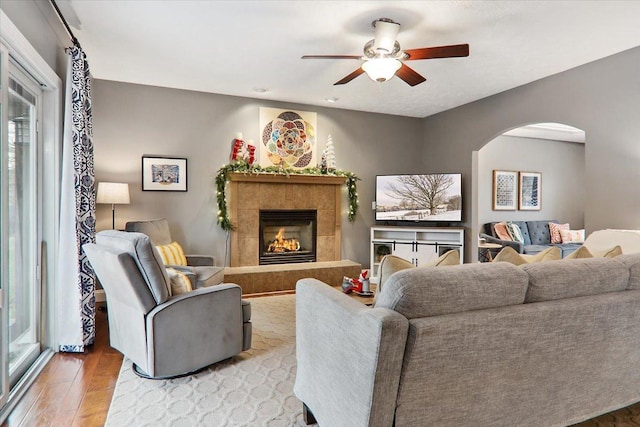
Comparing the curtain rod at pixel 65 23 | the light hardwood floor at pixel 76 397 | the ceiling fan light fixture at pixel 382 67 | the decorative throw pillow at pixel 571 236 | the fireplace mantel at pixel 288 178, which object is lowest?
the light hardwood floor at pixel 76 397

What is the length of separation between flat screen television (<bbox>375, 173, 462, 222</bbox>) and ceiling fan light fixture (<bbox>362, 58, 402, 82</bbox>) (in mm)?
2831

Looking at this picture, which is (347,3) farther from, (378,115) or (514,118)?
(378,115)

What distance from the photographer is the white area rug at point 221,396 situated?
2.09 m

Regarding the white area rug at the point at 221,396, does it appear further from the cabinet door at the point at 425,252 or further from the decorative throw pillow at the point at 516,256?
the cabinet door at the point at 425,252

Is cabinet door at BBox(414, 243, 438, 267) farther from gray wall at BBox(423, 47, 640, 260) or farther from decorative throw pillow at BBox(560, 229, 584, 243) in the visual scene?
decorative throw pillow at BBox(560, 229, 584, 243)

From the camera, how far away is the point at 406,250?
5.75m

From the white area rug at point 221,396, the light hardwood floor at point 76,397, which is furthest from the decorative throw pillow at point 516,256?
the white area rug at point 221,396

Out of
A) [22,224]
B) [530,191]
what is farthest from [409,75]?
[530,191]

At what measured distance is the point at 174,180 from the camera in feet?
16.3

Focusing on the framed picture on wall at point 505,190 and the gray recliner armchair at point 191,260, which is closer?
the gray recliner armchair at point 191,260

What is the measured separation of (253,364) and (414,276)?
69.1 inches

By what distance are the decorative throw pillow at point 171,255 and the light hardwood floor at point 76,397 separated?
116cm

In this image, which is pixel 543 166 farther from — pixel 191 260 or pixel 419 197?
pixel 191 260

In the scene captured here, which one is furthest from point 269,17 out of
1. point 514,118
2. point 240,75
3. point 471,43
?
point 514,118
